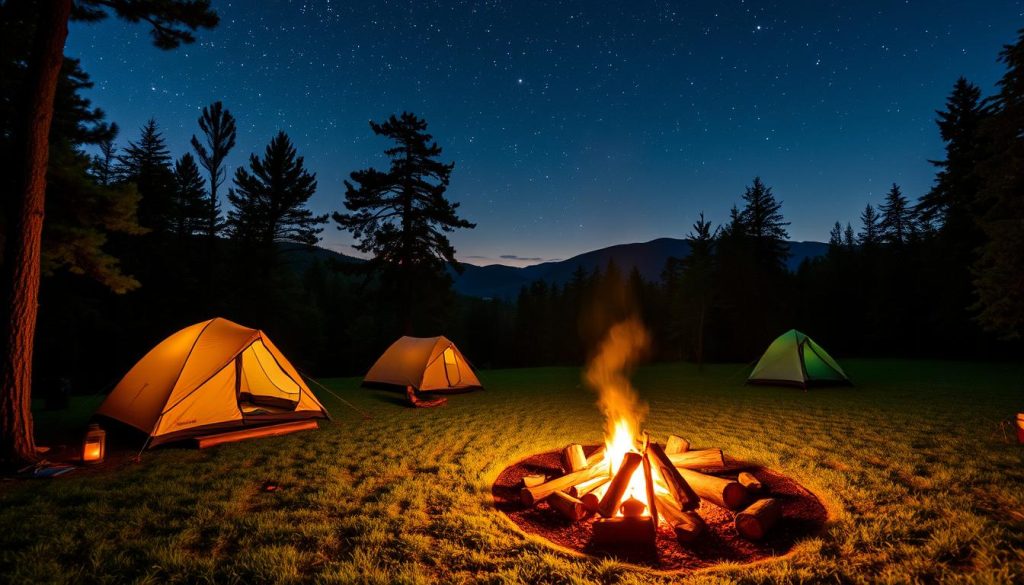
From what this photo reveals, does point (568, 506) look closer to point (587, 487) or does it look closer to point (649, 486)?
point (587, 487)

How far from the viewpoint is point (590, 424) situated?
977 cm

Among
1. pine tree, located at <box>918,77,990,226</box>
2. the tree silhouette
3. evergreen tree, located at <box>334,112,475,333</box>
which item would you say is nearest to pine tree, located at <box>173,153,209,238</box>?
evergreen tree, located at <box>334,112,475,333</box>

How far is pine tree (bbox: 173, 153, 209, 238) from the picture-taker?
25.7 m

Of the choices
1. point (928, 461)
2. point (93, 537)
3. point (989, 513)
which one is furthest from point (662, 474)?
point (93, 537)

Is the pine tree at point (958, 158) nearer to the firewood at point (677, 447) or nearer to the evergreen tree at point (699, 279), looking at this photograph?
the evergreen tree at point (699, 279)

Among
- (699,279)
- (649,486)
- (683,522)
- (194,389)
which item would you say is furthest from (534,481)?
(699,279)

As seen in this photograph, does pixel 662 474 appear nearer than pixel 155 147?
Yes

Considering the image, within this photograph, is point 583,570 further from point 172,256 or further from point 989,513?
point 172,256

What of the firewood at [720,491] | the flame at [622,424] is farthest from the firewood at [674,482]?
the firewood at [720,491]

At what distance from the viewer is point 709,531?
14.2ft

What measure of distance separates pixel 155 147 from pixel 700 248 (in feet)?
129

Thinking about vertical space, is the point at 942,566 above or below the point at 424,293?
below

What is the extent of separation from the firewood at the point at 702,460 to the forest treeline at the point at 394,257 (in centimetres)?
1172

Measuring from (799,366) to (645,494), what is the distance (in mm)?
12928
